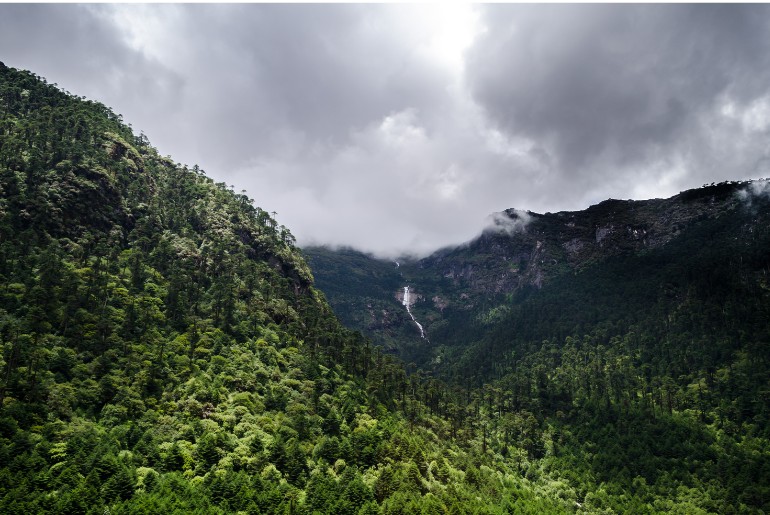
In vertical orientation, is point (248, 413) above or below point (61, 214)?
below

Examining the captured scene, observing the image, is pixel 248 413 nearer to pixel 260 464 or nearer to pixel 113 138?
pixel 260 464

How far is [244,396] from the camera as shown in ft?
335


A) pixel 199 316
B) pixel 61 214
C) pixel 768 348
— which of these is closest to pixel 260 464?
pixel 199 316

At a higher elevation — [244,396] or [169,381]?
[169,381]

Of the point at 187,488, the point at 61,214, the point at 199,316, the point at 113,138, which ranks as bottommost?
the point at 187,488

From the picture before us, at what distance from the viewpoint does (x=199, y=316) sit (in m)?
132

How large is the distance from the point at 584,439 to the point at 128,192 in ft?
629

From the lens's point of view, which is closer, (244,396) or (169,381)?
(169,381)

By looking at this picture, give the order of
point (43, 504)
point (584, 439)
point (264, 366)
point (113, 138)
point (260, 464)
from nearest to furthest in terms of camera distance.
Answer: point (43, 504) < point (260, 464) < point (264, 366) < point (584, 439) < point (113, 138)

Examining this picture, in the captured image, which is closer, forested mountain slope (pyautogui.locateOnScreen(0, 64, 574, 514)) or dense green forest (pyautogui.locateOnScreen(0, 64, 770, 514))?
forested mountain slope (pyautogui.locateOnScreen(0, 64, 574, 514))

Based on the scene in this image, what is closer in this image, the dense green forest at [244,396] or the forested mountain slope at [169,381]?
the forested mountain slope at [169,381]

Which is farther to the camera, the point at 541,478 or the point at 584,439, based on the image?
the point at 584,439

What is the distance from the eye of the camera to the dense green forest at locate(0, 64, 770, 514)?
7544 cm

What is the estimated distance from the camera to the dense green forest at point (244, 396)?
75.4 m
